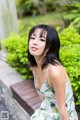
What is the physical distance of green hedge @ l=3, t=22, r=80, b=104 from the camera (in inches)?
97.4

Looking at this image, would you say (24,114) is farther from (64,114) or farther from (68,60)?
(64,114)

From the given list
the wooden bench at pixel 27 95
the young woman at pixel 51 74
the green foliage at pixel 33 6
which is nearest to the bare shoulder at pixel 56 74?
the young woman at pixel 51 74

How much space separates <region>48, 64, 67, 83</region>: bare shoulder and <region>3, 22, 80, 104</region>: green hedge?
0.64m

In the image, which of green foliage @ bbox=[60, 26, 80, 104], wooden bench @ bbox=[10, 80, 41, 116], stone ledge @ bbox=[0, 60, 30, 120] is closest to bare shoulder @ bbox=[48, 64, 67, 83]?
green foliage @ bbox=[60, 26, 80, 104]

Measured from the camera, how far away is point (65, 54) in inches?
108

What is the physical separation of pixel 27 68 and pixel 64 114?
178cm

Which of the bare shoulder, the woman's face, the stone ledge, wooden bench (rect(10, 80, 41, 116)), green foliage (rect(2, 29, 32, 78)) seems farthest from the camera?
green foliage (rect(2, 29, 32, 78))

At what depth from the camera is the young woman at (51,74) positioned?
1.79 metres

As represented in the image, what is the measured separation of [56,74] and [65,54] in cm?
101

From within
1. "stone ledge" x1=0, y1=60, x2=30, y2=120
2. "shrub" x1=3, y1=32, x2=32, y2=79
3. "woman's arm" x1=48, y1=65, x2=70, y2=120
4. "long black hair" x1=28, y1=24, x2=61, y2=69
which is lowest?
"stone ledge" x1=0, y1=60, x2=30, y2=120

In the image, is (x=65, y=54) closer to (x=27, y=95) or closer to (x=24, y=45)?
(x=27, y=95)

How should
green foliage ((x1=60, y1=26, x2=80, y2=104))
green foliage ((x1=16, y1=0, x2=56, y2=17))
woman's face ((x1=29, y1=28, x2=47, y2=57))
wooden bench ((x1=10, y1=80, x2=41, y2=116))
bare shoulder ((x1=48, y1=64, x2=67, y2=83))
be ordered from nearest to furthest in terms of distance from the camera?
1. bare shoulder ((x1=48, y1=64, x2=67, y2=83))
2. woman's face ((x1=29, y1=28, x2=47, y2=57))
3. green foliage ((x1=60, y1=26, x2=80, y2=104))
4. wooden bench ((x1=10, y1=80, x2=41, y2=116))
5. green foliage ((x1=16, y1=0, x2=56, y2=17))

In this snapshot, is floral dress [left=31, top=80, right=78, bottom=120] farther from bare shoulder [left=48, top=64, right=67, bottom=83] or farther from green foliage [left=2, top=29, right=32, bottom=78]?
green foliage [left=2, top=29, right=32, bottom=78]

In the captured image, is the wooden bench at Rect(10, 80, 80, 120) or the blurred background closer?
the blurred background
